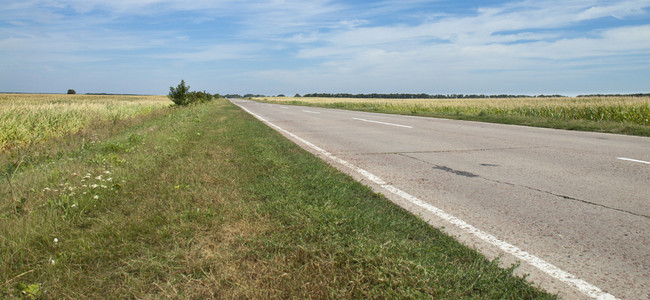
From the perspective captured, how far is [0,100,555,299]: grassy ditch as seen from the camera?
7.49 feet

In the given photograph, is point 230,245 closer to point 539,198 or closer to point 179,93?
point 539,198

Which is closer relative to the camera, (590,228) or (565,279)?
(565,279)

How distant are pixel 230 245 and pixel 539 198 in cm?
338

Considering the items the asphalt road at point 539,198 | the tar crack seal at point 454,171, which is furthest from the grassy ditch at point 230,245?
the tar crack seal at point 454,171

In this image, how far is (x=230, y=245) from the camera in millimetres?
2838

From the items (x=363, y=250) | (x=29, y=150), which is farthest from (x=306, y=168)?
(x=29, y=150)

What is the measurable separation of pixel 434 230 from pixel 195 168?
365 centimetres

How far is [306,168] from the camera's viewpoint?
5.49m

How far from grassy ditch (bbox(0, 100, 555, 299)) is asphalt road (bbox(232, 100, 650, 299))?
38 cm

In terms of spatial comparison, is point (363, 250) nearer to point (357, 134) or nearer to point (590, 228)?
point (590, 228)

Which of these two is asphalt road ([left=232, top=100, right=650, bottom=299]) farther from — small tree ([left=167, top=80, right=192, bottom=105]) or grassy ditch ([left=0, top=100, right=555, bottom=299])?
small tree ([left=167, top=80, right=192, bottom=105])

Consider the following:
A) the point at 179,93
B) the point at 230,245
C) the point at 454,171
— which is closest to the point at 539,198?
the point at 454,171

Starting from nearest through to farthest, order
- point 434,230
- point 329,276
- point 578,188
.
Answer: point 329,276, point 434,230, point 578,188

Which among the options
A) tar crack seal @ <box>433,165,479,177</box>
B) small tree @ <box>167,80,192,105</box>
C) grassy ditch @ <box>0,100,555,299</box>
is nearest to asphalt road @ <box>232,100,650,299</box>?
tar crack seal @ <box>433,165,479,177</box>
